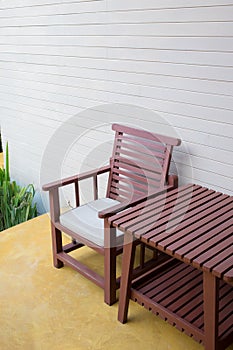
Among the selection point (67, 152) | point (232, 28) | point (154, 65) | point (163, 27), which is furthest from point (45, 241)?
point (232, 28)

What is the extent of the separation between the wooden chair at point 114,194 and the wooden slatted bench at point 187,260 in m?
0.17

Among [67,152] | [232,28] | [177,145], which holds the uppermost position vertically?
[232,28]

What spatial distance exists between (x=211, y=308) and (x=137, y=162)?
1.30 meters

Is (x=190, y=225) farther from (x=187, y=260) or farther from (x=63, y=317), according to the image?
(x=63, y=317)

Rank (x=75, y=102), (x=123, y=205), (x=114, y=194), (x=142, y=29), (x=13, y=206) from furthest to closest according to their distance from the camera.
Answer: (x=13, y=206) → (x=75, y=102) → (x=114, y=194) → (x=142, y=29) → (x=123, y=205)

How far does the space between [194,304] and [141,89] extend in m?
1.54

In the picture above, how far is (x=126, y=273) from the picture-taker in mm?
2129

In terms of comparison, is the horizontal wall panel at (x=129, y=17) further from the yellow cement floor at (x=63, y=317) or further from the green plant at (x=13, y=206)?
the yellow cement floor at (x=63, y=317)

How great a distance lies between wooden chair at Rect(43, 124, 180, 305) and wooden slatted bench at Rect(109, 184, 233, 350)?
17 centimetres

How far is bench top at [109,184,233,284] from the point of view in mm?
1733

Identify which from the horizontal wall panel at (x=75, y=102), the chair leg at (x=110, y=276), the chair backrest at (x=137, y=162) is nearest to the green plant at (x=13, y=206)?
the horizontal wall panel at (x=75, y=102)

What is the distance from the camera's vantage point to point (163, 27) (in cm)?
251

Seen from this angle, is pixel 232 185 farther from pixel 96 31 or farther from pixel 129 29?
pixel 96 31

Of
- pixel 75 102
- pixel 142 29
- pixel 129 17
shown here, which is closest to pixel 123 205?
pixel 142 29
